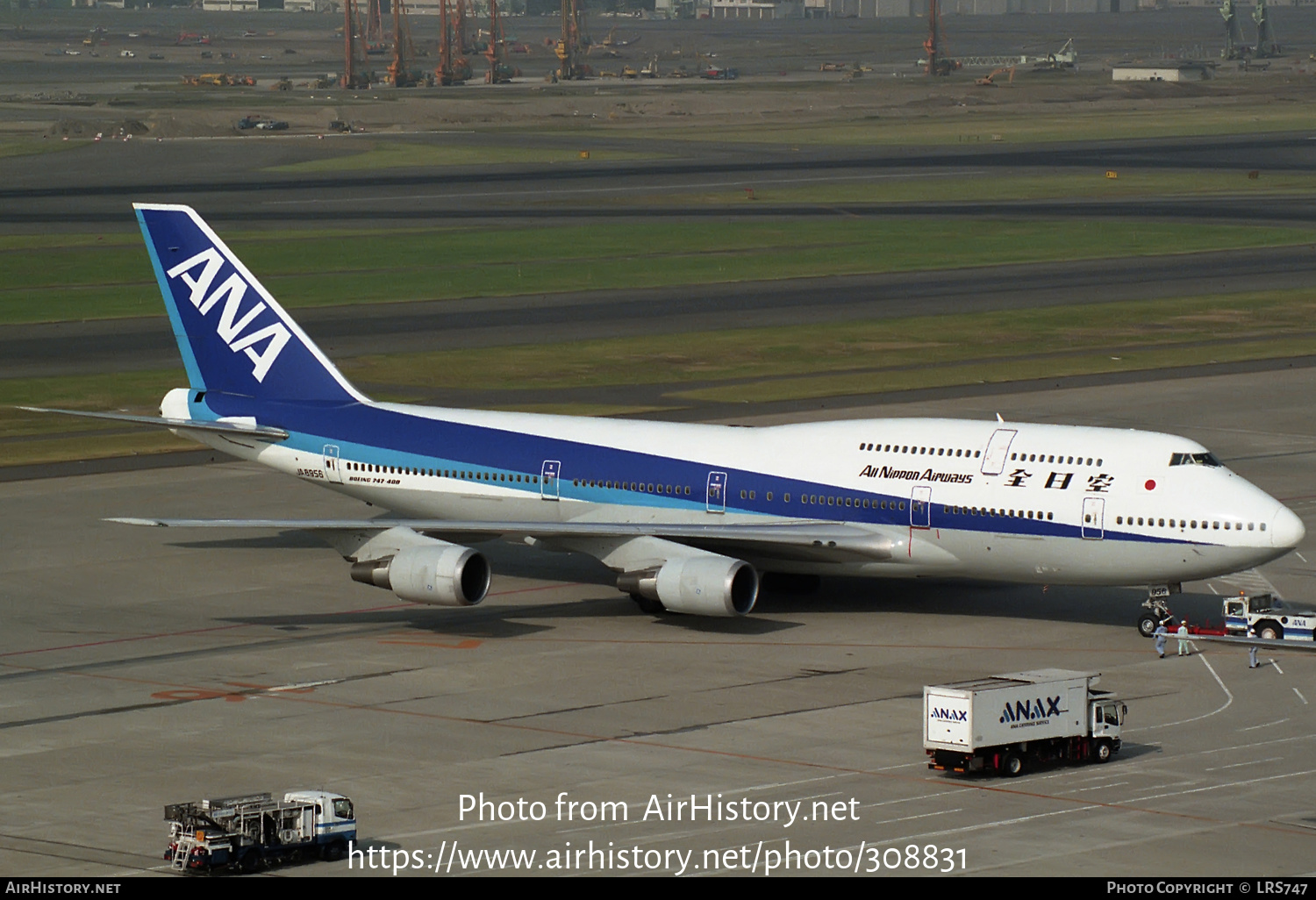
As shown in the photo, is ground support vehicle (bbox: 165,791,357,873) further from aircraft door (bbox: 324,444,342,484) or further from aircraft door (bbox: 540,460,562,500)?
aircraft door (bbox: 324,444,342,484)

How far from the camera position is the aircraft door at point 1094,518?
1866 inches

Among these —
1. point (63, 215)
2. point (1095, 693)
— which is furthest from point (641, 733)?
point (63, 215)

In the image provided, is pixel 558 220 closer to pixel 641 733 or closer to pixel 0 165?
pixel 0 165

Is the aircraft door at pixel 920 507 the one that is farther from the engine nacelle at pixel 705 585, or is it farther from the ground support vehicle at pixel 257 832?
the ground support vehicle at pixel 257 832

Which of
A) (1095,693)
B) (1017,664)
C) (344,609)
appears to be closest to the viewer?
(1095,693)

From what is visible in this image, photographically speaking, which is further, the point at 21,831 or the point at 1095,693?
the point at 1095,693

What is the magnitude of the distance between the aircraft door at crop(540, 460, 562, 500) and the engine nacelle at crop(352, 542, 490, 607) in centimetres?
534

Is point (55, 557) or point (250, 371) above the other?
point (250, 371)

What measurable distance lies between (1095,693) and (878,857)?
8.45m

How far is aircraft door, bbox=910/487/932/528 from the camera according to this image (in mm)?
49219

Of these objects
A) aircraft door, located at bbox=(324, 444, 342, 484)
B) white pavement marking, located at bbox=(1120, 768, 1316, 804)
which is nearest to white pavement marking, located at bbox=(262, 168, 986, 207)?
aircraft door, located at bbox=(324, 444, 342, 484)

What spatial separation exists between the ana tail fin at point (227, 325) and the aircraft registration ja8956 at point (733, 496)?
0.39 feet

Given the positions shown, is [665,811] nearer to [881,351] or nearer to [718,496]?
[718,496]

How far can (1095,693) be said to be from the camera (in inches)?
1503
